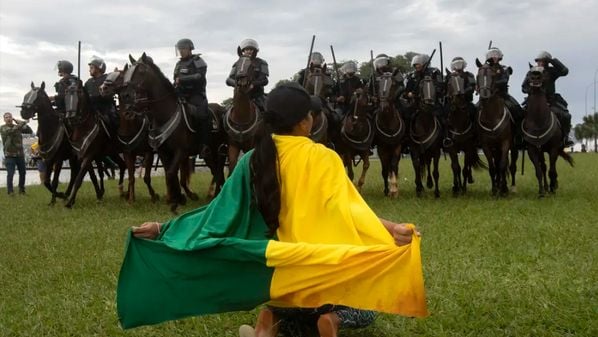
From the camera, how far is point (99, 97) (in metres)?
13.7

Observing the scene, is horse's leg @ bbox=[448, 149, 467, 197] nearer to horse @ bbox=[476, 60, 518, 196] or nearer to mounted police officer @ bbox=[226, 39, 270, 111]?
horse @ bbox=[476, 60, 518, 196]

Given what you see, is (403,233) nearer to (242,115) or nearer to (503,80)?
(242,115)

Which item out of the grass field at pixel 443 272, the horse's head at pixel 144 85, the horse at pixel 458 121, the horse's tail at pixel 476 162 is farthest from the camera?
the horse's tail at pixel 476 162

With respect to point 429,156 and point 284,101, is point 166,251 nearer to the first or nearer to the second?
point 284,101

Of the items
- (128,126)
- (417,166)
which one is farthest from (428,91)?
(128,126)

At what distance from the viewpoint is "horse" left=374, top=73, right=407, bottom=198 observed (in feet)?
43.6

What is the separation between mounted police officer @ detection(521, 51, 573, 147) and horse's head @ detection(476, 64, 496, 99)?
2.36 feet

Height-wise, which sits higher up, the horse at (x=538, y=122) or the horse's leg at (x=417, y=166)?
the horse at (x=538, y=122)

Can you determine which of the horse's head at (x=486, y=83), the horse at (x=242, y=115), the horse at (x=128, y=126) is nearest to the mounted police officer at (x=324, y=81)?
the horse at (x=242, y=115)

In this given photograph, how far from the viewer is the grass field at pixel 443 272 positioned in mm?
4742

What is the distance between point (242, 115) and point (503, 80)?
490cm

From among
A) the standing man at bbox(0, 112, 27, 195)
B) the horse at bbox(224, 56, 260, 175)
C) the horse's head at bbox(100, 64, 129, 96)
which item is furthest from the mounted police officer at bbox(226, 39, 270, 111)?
the standing man at bbox(0, 112, 27, 195)

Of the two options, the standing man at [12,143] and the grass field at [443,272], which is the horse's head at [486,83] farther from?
the standing man at [12,143]

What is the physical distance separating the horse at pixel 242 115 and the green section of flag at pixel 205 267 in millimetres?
7331
